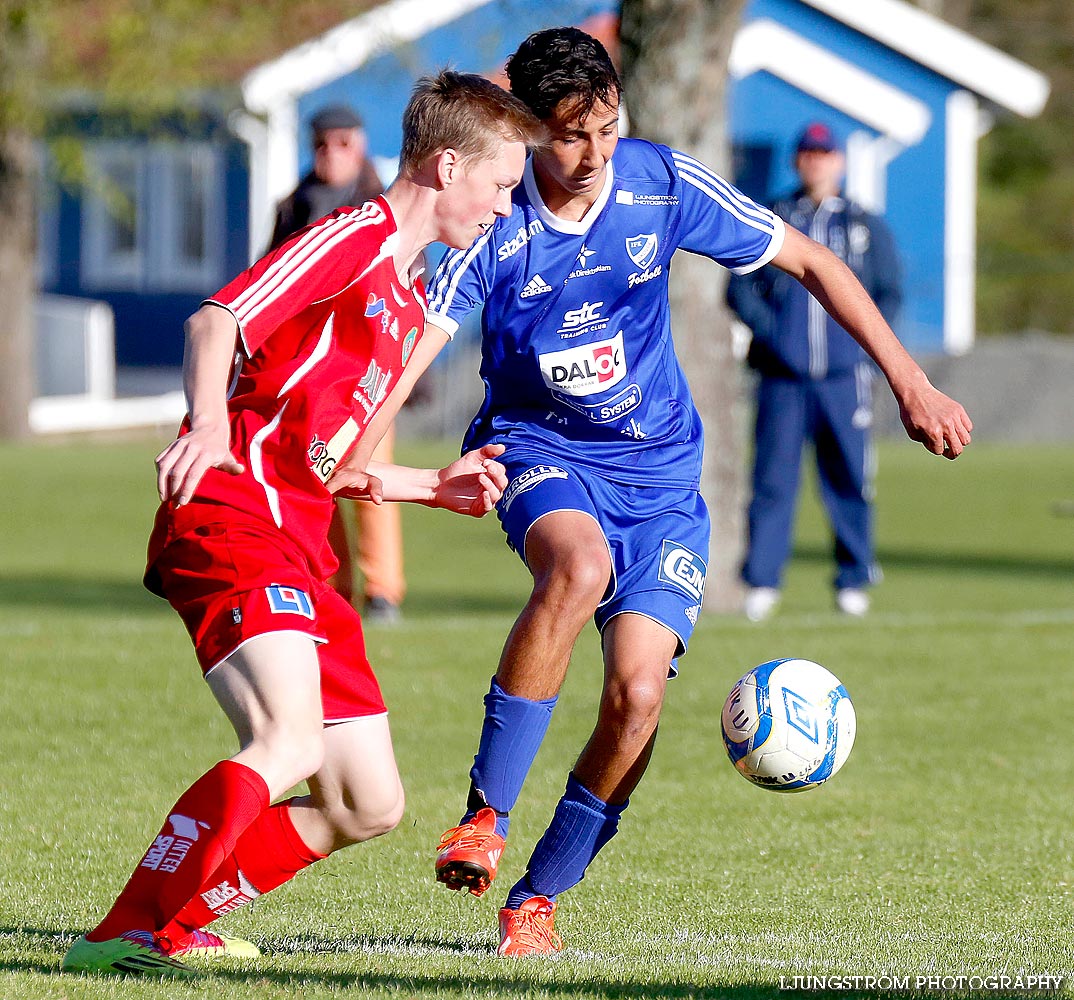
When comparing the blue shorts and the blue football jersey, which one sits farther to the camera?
the blue football jersey

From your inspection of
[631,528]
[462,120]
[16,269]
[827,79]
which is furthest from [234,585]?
[827,79]

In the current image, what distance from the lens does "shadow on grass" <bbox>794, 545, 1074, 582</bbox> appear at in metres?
14.1

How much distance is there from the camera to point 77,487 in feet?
64.1

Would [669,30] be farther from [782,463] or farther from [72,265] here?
[72,265]

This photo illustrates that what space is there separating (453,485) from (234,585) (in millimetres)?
829

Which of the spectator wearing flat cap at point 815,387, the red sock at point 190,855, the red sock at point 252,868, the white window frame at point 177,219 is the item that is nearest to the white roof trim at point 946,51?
the white window frame at point 177,219

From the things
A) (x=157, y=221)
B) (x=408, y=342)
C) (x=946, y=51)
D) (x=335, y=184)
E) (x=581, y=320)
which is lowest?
(x=157, y=221)

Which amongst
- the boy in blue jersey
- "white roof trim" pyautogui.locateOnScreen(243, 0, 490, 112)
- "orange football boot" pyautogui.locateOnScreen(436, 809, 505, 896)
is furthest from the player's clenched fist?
"white roof trim" pyautogui.locateOnScreen(243, 0, 490, 112)

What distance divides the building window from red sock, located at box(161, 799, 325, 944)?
2697cm

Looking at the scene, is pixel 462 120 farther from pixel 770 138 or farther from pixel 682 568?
pixel 770 138

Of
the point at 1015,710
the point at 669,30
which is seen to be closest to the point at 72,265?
the point at 669,30

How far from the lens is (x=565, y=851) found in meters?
4.63

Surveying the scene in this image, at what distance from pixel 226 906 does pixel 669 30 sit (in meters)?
7.77

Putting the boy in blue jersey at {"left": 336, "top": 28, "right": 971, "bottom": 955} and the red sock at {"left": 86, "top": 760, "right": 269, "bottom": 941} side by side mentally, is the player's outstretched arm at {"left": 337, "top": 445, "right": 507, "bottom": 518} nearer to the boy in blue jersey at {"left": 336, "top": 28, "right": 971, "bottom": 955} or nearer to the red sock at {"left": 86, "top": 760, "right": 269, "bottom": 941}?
the boy in blue jersey at {"left": 336, "top": 28, "right": 971, "bottom": 955}
